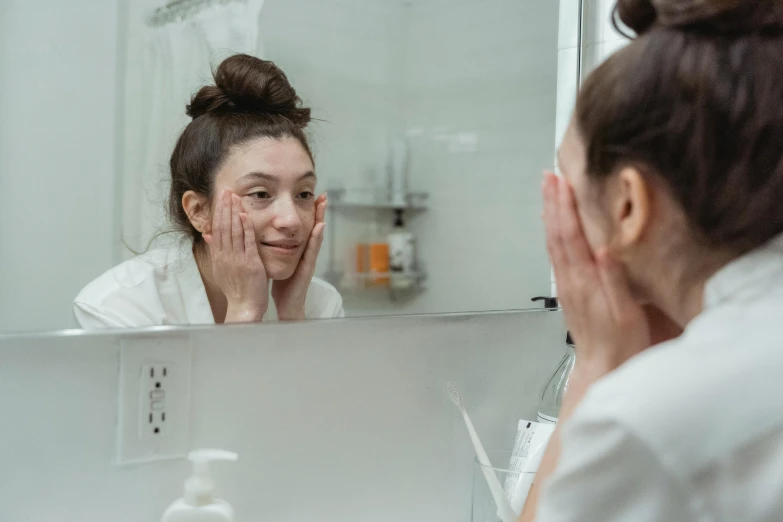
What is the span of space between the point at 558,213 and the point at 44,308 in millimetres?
540

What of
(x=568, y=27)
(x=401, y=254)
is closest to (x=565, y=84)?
(x=568, y=27)

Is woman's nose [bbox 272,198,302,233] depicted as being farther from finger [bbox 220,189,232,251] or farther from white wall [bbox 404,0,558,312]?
white wall [bbox 404,0,558,312]

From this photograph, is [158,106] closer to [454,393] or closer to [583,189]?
[583,189]

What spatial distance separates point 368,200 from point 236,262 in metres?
0.22

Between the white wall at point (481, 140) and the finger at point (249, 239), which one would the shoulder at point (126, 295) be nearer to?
the finger at point (249, 239)

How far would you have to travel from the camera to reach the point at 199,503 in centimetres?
74

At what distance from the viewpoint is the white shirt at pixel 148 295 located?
0.73 metres

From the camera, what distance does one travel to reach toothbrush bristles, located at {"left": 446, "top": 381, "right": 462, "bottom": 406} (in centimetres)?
104

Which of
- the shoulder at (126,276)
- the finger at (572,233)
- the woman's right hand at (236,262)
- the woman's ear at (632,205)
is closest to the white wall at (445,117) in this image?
the woman's right hand at (236,262)

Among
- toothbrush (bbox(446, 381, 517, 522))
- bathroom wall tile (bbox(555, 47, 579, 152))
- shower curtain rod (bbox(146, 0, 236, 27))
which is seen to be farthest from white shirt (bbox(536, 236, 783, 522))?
bathroom wall tile (bbox(555, 47, 579, 152))

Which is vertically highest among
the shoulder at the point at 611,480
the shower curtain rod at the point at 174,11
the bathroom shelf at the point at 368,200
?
the shower curtain rod at the point at 174,11

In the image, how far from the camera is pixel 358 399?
0.95 metres

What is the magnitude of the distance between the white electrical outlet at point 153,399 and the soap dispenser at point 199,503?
4cm

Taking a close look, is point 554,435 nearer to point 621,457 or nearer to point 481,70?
point 621,457
